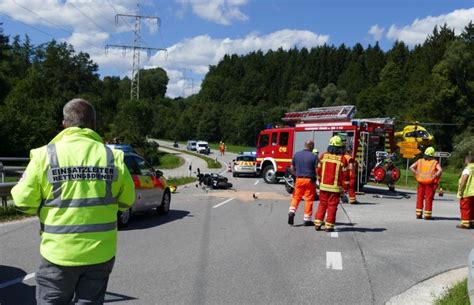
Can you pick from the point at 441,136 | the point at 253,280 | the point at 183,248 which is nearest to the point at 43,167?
the point at 253,280

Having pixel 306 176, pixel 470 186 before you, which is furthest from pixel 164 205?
pixel 470 186

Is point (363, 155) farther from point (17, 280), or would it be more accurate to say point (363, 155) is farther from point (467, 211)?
point (17, 280)

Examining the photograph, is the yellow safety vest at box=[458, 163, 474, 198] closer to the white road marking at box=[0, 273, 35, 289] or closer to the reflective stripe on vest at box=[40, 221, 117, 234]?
the white road marking at box=[0, 273, 35, 289]

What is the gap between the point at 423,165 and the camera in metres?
13.7

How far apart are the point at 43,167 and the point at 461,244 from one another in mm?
8886

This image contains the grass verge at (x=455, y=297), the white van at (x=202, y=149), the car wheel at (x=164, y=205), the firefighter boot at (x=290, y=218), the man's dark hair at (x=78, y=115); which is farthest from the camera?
the white van at (x=202, y=149)

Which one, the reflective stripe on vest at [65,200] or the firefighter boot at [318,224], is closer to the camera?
the reflective stripe on vest at [65,200]

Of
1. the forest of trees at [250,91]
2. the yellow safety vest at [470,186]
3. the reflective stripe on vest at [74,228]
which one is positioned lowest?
the yellow safety vest at [470,186]

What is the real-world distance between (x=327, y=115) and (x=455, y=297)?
18.9 m

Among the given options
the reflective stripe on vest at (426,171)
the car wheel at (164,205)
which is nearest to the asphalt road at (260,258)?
the car wheel at (164,205)

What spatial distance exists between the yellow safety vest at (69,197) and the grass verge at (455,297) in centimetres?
398

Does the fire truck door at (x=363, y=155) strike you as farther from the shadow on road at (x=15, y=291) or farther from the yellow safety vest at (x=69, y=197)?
the yellow safety vest at (x=69, y=197)

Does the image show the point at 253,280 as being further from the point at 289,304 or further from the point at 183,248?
the point at 183,248

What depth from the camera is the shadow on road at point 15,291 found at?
590 centimetres
